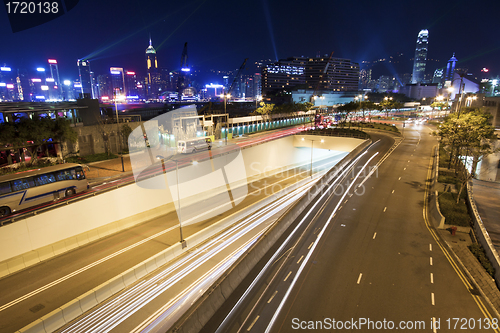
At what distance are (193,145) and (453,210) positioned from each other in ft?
94.0

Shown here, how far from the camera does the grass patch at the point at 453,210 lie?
18172 mm

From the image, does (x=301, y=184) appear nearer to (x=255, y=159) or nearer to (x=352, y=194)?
(x=255, y=159)

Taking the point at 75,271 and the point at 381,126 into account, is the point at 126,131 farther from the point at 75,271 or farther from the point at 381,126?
the point at 381,126

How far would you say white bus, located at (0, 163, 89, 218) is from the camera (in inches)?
639

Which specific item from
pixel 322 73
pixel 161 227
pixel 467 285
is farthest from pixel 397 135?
pixel 322 73

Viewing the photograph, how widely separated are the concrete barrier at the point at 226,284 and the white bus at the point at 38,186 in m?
13.4

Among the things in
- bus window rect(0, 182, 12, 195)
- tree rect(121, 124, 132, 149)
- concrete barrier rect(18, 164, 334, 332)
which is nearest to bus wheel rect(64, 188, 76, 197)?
bus window rect(0, 182, 12, 195)

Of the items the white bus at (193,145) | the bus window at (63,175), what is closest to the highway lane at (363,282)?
the bus window at (63,175)

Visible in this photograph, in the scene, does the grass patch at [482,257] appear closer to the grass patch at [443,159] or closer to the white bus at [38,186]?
the grass patch at [443,159]

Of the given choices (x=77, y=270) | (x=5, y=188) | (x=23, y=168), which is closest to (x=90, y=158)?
(x=23, y=168)

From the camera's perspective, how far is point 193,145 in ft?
115

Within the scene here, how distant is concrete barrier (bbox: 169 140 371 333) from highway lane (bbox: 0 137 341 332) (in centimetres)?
619

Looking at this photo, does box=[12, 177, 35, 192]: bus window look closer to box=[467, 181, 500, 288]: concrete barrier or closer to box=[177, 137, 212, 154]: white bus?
box=[177, 137, 212, 154]: white bus

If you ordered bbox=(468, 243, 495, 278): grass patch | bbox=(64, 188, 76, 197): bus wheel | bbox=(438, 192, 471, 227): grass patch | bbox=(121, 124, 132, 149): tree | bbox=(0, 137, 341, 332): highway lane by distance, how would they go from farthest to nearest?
bbox=(121, 124, 132, 149): tree → bbox=(64, 188, 76, 197): bus wheel → bbox=(438, 192, 471, 227): grass patch → bbox=(468, 243, 495, 278): grass patch → bbox=(0, 137, 341, 332): highway lane
